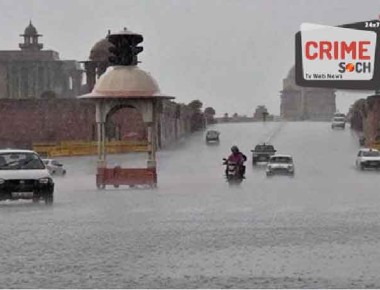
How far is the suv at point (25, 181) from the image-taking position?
1008 inches

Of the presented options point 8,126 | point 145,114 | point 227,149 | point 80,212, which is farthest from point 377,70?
point 80,212

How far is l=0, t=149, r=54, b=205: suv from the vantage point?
25594 mm

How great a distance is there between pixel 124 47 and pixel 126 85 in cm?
132

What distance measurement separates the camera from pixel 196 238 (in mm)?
16734

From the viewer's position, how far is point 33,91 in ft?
419

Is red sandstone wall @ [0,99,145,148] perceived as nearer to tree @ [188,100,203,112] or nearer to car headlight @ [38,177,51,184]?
tree @ [188,100,203,112]

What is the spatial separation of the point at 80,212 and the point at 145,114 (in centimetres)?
1282

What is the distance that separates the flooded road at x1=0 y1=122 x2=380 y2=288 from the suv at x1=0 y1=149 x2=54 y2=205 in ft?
1.10

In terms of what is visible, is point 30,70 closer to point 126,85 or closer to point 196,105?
point 196,105

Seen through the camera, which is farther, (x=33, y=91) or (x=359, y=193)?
(x=33, y=91)

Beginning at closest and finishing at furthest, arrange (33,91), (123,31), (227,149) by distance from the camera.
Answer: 1. (123,31)
2. (227,149)
3. (33,91)

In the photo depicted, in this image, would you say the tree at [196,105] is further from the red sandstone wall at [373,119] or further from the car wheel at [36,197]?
the car wheel at [36,197]

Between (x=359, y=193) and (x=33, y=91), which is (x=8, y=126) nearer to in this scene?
(x=33, y=91)

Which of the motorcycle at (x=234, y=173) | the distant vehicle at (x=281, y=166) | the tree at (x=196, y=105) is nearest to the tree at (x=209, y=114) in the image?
the tree at (x=196, y=105)
